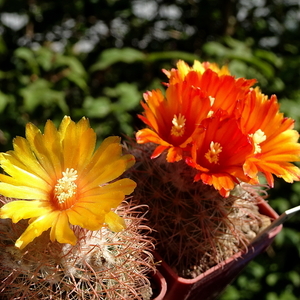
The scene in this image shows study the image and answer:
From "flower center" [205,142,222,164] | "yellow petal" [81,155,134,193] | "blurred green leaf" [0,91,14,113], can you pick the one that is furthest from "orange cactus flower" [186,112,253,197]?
"blurred green leaf" [0,91,14,113]

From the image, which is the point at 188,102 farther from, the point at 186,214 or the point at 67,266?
the point at 67,266

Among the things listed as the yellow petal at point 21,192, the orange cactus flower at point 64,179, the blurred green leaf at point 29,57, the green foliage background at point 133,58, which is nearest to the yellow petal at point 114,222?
the orange cactus flower at point 64,179

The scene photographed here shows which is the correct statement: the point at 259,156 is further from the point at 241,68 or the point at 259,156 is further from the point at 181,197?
the point at 241,68

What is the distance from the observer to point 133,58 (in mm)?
1500

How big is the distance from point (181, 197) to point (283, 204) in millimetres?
944

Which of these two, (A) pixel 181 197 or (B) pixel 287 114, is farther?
(B) pixel 287 114

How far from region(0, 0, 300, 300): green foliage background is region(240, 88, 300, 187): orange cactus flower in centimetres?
70

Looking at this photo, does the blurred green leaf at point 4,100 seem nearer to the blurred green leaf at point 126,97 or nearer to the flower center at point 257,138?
the blurred green leaf at point 126,97

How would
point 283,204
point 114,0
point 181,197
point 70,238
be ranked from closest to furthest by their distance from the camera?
point 70,238
point 181,197
point 283,204
point 114,0

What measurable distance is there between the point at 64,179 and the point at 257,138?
29 centimetres

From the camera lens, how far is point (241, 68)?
4.98 ft

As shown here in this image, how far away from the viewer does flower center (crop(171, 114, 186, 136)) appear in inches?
28.7

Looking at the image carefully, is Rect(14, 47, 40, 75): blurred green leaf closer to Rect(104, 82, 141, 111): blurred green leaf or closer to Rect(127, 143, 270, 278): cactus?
Rect(104, 82, 141, 111): blurred green leaf

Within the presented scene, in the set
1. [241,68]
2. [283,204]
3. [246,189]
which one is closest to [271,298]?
[283,204]
